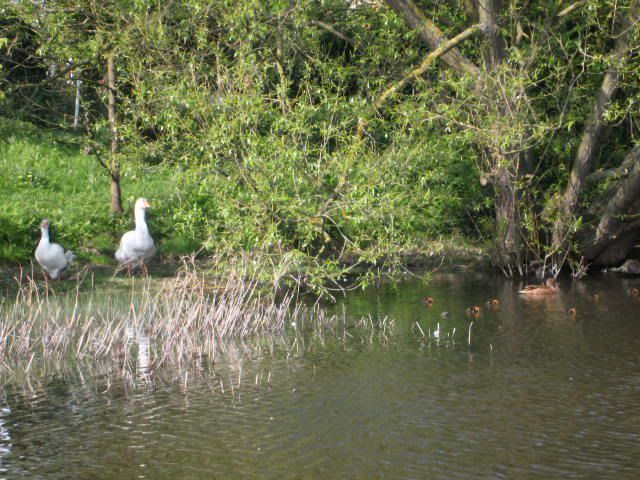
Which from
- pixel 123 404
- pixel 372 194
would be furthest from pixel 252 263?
pixel 123 404

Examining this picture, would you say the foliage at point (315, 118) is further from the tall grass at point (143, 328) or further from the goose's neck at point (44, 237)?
the goose's neck at point (44, 237)

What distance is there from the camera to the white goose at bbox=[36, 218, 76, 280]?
1852cm

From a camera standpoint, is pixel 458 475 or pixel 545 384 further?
pixel 545 384

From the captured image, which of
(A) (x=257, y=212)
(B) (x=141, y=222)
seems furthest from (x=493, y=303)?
(B) (x=141, y=222)

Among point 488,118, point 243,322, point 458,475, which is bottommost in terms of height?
point 458,475

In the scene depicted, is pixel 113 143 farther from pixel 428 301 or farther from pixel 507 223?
pixel 507 223

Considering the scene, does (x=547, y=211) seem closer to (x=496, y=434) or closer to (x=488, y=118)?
(x=488, y=118)

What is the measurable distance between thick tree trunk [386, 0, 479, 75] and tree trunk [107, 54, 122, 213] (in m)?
5.92

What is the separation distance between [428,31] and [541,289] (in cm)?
574

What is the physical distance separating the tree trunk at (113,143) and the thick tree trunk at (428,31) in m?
5.92

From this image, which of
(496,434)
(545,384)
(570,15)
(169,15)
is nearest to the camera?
(496,434)

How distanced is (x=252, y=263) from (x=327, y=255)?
3.25m

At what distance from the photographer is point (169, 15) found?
18.2 m

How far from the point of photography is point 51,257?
18531 mm
